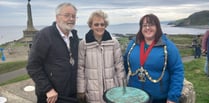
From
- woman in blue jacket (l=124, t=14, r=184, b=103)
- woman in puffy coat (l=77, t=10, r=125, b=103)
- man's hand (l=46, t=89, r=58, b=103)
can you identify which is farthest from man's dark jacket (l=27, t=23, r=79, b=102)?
woman in blue jacket (l=124, t=14, r=184, b=103)

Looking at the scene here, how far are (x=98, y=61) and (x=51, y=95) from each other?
0.83m

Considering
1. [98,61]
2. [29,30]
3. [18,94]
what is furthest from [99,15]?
[29,30]

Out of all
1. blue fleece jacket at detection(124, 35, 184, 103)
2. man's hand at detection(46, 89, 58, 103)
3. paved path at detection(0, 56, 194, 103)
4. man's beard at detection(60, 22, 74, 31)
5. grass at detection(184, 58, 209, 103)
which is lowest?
grass at detection(184, 58, 209, 103)

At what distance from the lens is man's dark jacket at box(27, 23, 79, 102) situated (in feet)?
12.0

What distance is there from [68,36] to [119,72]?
96 centimetres

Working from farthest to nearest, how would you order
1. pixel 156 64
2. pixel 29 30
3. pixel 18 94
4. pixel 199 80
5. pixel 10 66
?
pixel 29 30 < pixel 10 66 < pixel 199 80 < pixel 18 94 < pixel 156 64

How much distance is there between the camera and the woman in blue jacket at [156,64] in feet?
12.1

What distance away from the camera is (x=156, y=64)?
371 cm

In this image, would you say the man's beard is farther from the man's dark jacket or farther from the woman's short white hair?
the woman's short white hair

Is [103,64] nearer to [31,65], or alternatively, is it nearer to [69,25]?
[69,25]

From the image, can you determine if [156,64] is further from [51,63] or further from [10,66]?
[10,66]

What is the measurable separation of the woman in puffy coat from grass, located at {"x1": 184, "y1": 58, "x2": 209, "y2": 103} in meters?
3.92

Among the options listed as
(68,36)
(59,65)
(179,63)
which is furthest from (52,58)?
(179,63)

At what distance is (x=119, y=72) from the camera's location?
4168 millimetres
